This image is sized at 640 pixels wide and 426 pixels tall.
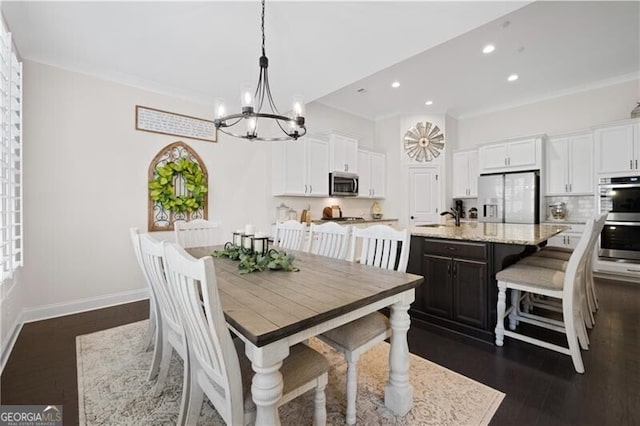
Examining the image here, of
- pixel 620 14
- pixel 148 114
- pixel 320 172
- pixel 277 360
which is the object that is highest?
pixel 620 14

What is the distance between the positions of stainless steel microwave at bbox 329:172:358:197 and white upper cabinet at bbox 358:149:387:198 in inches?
8.1

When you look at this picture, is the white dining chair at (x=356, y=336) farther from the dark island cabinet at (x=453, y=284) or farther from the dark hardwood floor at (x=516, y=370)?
the dark island cabinet at (x=453, y=284)

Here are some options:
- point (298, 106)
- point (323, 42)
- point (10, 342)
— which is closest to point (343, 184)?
point (323, 42)

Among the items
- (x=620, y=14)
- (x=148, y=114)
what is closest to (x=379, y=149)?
(x=620, y=14)

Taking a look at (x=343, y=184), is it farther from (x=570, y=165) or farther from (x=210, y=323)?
(x=210, y=323)

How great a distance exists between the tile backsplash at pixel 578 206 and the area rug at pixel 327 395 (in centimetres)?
463

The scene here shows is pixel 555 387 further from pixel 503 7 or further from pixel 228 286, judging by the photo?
pixel 503 7

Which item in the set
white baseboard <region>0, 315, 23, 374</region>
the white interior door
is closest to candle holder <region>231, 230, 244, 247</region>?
white baseboard <region>0, 315, 23, 374</region>

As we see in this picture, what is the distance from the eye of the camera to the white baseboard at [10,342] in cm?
209

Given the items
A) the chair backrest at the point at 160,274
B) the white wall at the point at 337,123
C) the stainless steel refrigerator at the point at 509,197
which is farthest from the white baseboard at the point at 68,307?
the stainless steel refrigerator at the point at 509,197

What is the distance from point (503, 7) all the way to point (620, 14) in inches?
78.0

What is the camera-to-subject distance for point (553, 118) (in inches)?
Result: 197

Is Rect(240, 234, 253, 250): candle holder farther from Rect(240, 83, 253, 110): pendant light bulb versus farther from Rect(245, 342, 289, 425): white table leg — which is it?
Rect(245, 342, 289, 425): white table leg

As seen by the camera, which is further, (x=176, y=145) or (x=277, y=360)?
(x=176, y=145)
